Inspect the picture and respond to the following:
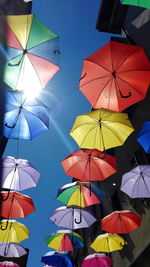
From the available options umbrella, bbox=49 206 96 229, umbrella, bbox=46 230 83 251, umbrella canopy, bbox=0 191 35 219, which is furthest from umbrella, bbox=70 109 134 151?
umbrella, bbox=46 230 83 251

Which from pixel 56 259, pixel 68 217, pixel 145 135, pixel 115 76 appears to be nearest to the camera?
pixel 115 76

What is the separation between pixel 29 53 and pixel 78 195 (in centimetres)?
567

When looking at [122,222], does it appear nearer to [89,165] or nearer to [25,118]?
[89,165]

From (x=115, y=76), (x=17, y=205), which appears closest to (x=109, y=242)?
(x=17, y=205)

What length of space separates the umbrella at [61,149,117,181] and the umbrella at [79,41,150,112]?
225cm

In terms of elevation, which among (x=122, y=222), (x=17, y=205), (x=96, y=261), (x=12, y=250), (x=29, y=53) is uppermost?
(x=29, y=53)

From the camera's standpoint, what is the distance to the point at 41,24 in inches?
207

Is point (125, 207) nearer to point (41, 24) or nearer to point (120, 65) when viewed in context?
point (120, 65)

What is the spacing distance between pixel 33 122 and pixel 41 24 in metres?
2.95

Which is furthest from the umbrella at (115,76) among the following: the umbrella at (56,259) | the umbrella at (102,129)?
the umbrella at (56,259)

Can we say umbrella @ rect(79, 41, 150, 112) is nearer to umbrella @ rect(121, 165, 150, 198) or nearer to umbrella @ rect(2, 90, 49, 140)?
umbrella @ rect(2, 90, 49, 140)

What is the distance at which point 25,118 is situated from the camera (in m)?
7.02

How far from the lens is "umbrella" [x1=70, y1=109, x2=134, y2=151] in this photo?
6.77 metres

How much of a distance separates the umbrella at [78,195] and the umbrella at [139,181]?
1380 millimetres
